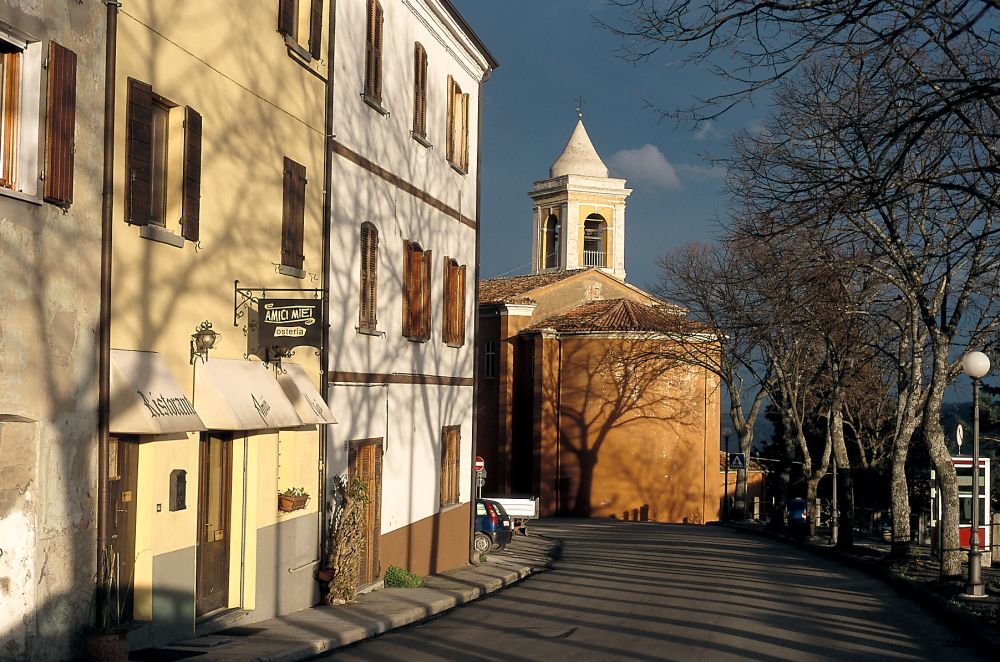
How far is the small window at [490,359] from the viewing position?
5466 centimetres

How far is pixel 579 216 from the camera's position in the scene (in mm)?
62344

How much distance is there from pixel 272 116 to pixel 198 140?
93.1 inches

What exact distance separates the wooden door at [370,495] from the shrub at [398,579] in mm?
209

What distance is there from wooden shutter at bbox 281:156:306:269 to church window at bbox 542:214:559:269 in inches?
1906

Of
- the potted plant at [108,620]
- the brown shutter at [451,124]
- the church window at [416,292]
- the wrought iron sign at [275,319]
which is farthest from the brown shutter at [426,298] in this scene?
the potted plant at [108,620]

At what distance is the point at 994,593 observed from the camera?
19156mm

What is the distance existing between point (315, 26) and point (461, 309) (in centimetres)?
976

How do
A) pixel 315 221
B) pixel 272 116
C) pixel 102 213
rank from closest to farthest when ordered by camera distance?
pixel 102 213, pixel 272 116, pixel 315 221

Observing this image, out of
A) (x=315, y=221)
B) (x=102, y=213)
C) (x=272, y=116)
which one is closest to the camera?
(x=102, y=213)

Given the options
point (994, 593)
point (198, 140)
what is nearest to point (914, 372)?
point (994, 593)

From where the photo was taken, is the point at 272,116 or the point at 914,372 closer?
the point at 272,116

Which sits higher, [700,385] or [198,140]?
[198,140]

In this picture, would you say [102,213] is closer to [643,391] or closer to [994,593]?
[994,593]

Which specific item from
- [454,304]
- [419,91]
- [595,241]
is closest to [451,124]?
[419,91]
